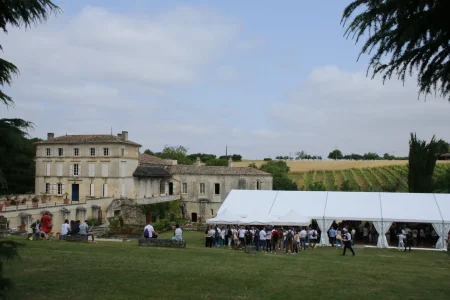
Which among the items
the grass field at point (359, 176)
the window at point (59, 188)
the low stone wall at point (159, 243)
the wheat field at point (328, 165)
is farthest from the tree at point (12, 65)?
the wheat field at point (328, 165)

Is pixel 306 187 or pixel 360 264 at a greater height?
pixel 306 187

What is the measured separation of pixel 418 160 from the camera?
131ft

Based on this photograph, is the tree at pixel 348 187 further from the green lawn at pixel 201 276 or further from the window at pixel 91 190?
the green lawn at pixel 201 276

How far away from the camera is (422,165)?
39719 millimetres

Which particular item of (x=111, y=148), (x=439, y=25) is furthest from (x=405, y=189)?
(x=439, y=25)

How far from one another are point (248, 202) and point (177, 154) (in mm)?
53058

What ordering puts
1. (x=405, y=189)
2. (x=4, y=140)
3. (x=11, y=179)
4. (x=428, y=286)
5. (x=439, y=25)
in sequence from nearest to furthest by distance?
1. (x=439, y=25)
2. (x=4, y=140)
3. (x=428, y=286)
4. (x=11, y=179)
5. (x=405, y=189)

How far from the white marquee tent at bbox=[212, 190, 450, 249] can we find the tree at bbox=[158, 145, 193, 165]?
1865 inches

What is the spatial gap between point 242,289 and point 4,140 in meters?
6.33

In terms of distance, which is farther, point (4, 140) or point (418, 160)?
point (418, 160)

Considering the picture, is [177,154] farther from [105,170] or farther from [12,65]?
[12,65]

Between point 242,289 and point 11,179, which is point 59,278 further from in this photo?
point 11,179

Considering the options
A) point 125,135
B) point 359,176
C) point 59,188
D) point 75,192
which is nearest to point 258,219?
point 125,135

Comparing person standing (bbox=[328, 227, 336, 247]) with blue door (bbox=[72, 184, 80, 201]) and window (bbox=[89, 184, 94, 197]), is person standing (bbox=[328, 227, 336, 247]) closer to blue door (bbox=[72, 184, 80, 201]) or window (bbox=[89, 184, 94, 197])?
window (bbox=[89, 184, 94, 197])
